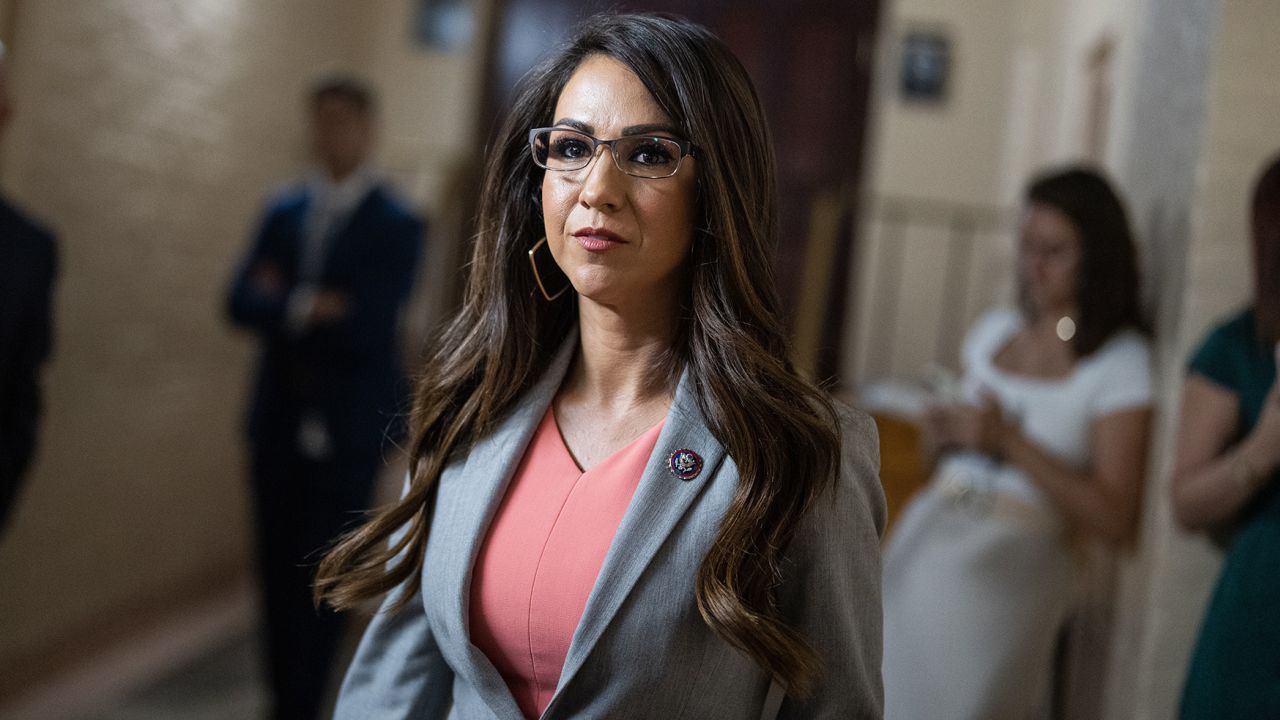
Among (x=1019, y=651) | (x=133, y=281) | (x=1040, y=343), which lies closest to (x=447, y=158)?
(x=133, y=281)

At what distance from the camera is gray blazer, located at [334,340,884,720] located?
119cm

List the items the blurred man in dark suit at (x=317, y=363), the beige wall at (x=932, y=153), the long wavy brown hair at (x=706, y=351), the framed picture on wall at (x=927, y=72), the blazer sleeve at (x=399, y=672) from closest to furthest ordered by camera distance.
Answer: the long wavy brown hair at (x=706, y=351)
the blazer sleeve at (x=399, y=672)
the blurred man in dark suit at (x=317, y=363)
the beige wall at (x=932, y=153)
the framed picture on wall at (x=927, y=72)

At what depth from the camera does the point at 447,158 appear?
5.68 m

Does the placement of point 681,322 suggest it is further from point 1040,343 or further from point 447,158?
point 447,158

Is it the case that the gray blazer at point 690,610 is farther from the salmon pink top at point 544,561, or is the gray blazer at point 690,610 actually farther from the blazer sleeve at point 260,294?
the blazer sleeve at point 260,294

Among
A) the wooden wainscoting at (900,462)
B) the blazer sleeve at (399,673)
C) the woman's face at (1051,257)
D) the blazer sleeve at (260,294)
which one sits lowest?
the wooden wainscoting at (900,462)

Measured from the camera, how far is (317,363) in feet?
10.9

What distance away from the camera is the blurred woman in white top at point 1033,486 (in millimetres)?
2301

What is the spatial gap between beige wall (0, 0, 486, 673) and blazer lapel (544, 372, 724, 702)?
2663mm

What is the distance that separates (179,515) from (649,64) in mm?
3837

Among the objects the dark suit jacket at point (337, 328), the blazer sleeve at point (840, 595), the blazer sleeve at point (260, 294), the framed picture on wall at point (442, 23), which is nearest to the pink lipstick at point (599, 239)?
the blazer sleeve at point (840, 595)

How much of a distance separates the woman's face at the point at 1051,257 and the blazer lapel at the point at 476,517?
4.75 ft

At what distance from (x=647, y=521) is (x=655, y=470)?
0.06 m

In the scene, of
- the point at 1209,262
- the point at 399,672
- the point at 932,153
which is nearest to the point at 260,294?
the point at 399,672
